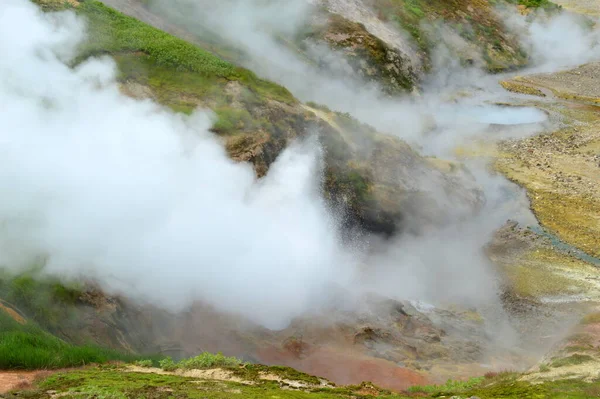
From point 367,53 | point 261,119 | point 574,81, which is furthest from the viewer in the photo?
point 574,81

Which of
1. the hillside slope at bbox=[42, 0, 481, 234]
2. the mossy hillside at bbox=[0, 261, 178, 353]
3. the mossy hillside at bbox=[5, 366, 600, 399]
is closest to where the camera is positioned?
the mossy hillside at bbox=[5, 366, 600, 399]

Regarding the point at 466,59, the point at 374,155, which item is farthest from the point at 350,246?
the point at 466,59

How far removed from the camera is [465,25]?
46.4m

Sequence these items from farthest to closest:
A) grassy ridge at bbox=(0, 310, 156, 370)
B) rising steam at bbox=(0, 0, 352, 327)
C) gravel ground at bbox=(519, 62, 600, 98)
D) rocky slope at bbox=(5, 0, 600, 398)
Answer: gravel ground at bbox=(519, 62, 600, 98)
rising steam at bbox=(0, 0, 352, 327)
rocky slope at bbox=(5, 0, 600, 398)
grassy ridge at bbox=(0, 310, 156, 370)

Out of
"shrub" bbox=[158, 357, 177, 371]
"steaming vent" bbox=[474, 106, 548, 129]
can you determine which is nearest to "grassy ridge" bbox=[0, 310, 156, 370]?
"shrub" bbox=[158, 357, 177, 371]

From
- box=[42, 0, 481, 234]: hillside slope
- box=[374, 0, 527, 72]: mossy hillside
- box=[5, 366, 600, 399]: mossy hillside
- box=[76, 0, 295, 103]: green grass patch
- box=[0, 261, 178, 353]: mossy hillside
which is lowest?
box=[5, 366, 600, 399]: mossy hillside

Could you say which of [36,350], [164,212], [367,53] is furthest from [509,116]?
[36,350]

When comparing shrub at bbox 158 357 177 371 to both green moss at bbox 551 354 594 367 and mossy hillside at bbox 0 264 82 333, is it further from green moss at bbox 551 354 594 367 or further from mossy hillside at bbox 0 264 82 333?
green moss at bbox 551 354 594 367

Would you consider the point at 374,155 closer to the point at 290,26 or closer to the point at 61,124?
the point at 61,124

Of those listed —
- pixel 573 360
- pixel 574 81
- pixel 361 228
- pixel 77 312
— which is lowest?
pixel 77 312

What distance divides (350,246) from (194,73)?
9.13 m

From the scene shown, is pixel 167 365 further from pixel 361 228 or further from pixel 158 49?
pixel 158 49

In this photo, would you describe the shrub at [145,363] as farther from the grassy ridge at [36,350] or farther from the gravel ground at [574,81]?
the gravel ground at [574,81]

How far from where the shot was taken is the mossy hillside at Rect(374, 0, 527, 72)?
4216 cm
